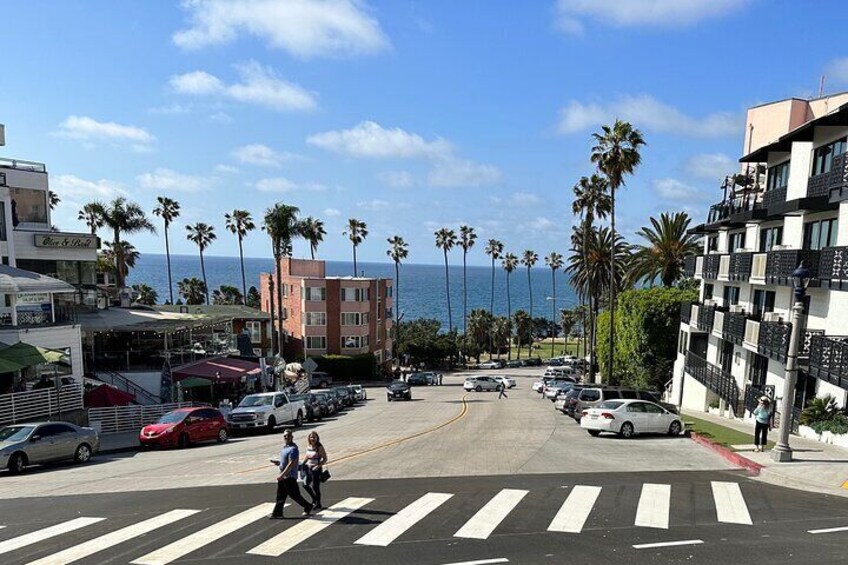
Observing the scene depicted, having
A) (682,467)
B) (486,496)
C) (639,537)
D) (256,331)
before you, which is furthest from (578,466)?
(256,331)

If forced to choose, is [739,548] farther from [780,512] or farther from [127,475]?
[127,475]

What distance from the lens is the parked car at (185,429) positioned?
2327 cm

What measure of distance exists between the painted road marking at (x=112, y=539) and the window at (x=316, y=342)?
6274 centimetres

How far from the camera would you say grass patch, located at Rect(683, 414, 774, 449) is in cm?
1998

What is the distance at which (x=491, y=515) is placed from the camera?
11664 mm

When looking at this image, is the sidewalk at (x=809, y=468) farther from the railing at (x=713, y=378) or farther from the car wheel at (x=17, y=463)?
the car wheel at (x=17, y=463)

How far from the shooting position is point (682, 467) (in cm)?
1673

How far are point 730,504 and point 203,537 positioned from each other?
10.3 m

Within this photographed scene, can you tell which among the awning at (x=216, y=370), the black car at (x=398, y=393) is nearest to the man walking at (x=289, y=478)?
the awning at (x=216, y=370)

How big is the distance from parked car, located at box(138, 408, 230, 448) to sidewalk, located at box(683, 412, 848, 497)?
1917 centimetres

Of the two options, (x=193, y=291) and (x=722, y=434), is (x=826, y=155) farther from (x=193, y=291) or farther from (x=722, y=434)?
(x=193, y=291)

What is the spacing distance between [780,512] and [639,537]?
377 cm

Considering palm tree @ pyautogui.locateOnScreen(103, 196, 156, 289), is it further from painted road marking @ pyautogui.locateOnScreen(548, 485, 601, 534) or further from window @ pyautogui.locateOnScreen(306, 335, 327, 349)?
painted road marking @ pyautogui.locateOnScreen(548, 485, 601, 534)

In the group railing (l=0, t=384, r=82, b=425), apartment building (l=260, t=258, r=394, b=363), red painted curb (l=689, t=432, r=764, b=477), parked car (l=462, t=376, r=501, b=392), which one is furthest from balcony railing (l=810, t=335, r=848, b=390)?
apartment building (l=260, t=258, r=394, b=363)
